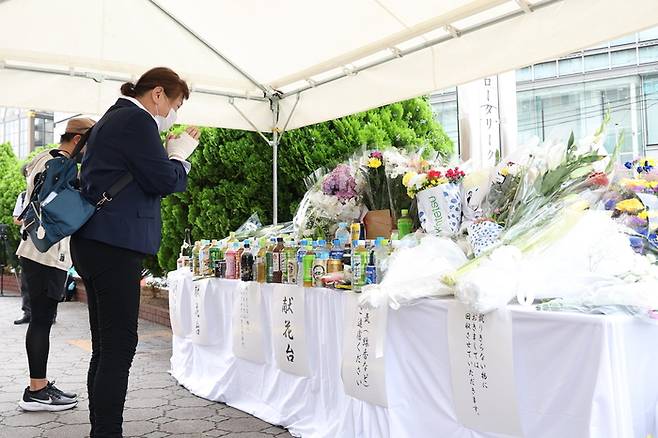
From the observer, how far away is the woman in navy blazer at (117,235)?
209cm

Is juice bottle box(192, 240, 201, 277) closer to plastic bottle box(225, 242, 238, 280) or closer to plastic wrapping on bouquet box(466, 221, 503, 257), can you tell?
plastic bottle box(225, 242, 238, 280)

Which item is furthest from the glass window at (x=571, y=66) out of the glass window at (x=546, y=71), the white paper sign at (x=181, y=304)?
the white paper sign at (x=181, y=304)

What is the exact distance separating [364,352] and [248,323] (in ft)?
3.21

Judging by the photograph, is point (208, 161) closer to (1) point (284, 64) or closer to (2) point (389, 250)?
(1) point (284, 64)

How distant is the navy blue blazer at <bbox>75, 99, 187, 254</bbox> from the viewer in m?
2.09

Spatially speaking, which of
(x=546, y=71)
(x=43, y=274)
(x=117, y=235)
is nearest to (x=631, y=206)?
(x=117, y=235)

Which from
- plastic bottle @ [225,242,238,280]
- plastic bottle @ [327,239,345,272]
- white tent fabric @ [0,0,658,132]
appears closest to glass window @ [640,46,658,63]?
white tent fabric @ [0,0,658,132]

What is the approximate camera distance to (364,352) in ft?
7.23

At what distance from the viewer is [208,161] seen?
5770 millimetres

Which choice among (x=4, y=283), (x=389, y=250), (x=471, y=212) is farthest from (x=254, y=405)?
(x=4, y=283)

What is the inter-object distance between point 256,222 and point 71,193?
1849mm

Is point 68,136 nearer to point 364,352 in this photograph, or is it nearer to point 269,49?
point 269,49

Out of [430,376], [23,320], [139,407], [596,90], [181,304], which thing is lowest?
[139,407]

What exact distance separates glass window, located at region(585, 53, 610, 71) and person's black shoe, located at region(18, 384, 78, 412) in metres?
15.5
